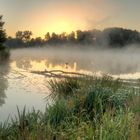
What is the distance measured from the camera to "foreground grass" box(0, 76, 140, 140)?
8812 mm

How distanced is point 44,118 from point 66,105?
1611 millimetres

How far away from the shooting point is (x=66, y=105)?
13547 millimetres

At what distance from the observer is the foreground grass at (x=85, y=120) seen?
8812 mm

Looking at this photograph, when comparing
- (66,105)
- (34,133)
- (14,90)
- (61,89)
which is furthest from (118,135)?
(14,90)

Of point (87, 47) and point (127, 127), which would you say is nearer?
point (127, 127)

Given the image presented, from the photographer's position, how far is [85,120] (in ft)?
41.6

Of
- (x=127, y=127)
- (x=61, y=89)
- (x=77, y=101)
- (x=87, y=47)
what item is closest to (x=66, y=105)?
(x=77, y=101)

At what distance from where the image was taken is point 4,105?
59.2 feet

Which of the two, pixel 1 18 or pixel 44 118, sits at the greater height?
pixel 1 18

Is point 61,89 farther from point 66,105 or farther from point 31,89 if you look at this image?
point 66,105

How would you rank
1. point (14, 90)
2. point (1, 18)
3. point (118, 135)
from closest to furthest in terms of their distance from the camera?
point (118, 135) → point (14, 90) → point (1, 18)

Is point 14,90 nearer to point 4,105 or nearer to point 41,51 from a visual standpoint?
point 4,105

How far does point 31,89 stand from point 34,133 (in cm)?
1510

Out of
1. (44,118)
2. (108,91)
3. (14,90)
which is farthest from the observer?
(14,90)
